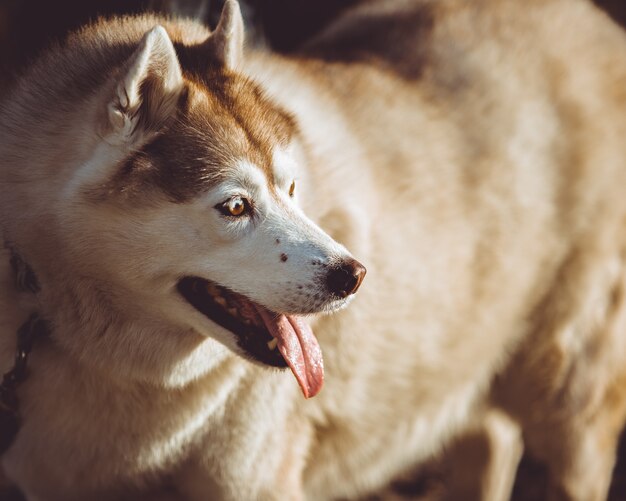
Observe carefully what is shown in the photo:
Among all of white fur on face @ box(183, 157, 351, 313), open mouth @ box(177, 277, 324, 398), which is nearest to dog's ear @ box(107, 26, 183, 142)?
white fur on face @ box(183, 157, 351, 313)

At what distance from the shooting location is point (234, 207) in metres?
2.30

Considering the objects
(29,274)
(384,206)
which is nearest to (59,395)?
(29,274)

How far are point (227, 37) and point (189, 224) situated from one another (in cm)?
58

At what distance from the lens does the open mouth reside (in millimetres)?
2377

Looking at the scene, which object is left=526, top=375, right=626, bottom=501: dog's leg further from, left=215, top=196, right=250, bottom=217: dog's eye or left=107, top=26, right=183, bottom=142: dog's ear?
left=107, top=26, right=183, bottom=142: dog's ear

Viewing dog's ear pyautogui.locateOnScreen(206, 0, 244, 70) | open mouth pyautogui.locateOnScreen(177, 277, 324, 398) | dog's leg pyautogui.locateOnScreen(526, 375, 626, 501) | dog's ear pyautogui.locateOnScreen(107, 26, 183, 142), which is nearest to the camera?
dog's ear pyautogui.locateOnScreen(107, 26, 183, 142)

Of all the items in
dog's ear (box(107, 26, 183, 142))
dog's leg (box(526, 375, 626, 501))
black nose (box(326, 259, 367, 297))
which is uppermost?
dog's ear (box(107, 26, 183, 142))

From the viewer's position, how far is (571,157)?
11.5 feet

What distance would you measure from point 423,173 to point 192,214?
3.81 feet

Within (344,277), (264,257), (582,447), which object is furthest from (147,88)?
(582,447)

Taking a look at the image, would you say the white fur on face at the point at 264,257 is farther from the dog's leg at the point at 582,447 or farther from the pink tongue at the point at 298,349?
the dog's leg at the point at 582,447

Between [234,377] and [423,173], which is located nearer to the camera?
[234,377]

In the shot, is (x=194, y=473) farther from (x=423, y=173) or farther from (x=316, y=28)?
(x=316, y=28)

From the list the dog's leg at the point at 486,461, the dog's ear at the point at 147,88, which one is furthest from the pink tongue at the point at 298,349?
the dog's leg at the point at 486,461
